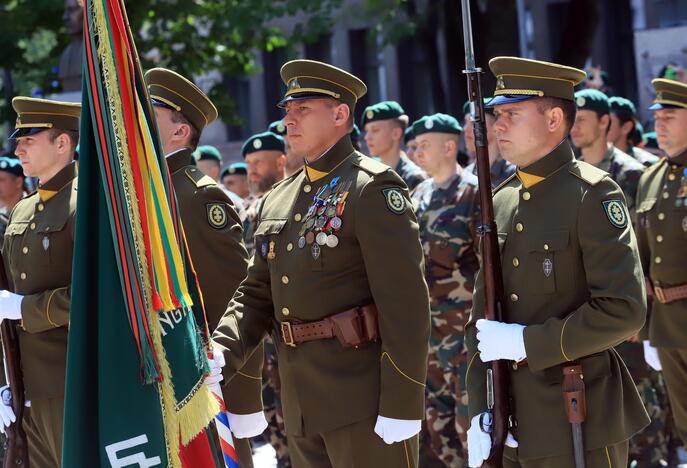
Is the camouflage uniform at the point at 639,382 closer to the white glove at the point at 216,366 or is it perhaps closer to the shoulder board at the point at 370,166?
the shoulder board at the point at 370,166

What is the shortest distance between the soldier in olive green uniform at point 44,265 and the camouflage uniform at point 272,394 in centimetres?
203

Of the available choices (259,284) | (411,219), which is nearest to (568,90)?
(411,219)

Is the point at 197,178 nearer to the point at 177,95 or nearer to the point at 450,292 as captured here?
the point at 177,95

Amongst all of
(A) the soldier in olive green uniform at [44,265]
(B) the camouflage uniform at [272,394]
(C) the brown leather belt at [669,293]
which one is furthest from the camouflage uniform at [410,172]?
(A) the soldier in olive green uniform at [44,265]

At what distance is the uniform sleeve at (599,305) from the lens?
14.1 ft

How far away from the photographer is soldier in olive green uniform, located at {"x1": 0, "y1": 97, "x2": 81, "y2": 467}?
6.01 metres

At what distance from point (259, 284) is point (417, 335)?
0.78m

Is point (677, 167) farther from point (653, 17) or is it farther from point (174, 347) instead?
point (653, 17)

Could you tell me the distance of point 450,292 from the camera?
766 centimetres

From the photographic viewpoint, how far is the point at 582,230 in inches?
175

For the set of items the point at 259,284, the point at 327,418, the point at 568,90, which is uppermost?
the point at 568,90

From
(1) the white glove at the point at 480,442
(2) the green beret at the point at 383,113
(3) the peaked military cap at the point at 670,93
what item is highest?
(3) the peaked military cap at the point at 670,93

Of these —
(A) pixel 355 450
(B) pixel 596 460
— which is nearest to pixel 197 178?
(A) pixel 355 450

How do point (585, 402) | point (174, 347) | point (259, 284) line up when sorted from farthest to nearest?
point (259, 284) → point (585, 402) → point (174, 347)
